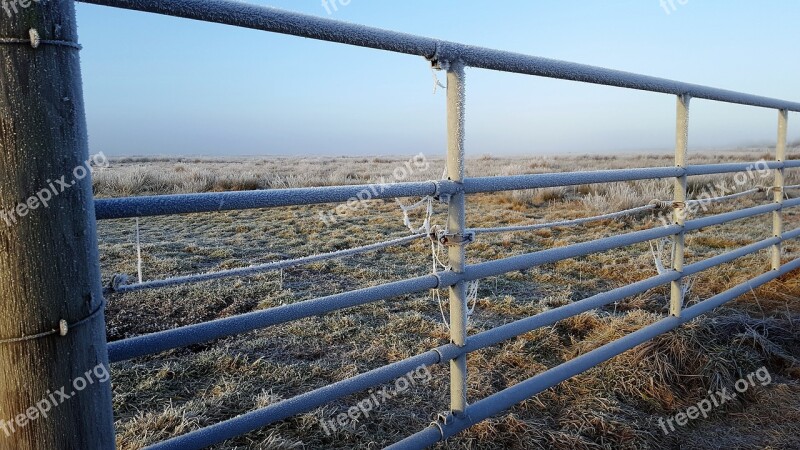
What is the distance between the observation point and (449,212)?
157 cm

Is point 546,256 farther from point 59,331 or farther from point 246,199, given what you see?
point 59,331

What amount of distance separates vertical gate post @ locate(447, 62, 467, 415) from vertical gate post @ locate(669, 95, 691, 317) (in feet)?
4.86

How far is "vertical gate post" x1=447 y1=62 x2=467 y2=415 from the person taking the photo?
4.90 ft

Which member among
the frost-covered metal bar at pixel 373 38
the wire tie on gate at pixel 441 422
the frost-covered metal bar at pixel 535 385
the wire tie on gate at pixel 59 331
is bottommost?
the frost-covered metal bar at pixel 535 385

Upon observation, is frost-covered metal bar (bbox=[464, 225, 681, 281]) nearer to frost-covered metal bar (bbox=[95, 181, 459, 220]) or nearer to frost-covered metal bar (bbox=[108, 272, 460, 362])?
frost-covered metal bar (bbox=[108, 272, 460, 362])

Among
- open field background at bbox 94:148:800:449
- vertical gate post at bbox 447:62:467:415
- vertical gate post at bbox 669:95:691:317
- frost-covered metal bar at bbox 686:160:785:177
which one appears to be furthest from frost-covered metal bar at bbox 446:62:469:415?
frost-covered metal bar at bbox 686:160:785:177

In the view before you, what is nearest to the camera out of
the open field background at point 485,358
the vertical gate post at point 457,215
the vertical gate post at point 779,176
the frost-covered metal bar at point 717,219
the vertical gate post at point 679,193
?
the vertical gate post at point 457,215

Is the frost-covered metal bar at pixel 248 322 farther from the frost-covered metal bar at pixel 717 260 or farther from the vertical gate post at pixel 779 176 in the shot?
the vertical gate post at pixel 779 176

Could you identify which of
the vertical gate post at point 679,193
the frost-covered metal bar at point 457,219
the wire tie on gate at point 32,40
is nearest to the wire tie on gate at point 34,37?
the wire tie on gate at point 32,40

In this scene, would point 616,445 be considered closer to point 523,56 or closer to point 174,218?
point 523,56

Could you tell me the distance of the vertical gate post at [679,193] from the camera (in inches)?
97.7

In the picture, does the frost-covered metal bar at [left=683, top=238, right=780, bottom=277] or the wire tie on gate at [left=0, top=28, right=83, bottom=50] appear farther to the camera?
the frost-covered metal bar at [left=683, top=238, right=780, bottom=277]

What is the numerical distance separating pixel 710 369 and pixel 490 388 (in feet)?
3.70

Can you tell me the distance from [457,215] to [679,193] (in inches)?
62.1
